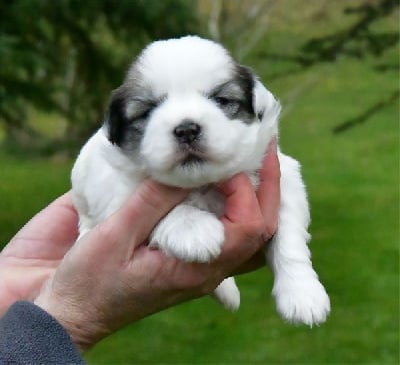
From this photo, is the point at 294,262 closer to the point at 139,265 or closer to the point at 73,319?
the point at 139,265

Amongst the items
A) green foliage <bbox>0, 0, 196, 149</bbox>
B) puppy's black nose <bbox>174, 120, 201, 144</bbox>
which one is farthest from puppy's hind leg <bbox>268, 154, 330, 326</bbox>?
green foliage <bbox>0, 0, 196, 149</bbox>

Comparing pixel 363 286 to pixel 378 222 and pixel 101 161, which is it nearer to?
pixel 378 222

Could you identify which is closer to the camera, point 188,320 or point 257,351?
point 257,351

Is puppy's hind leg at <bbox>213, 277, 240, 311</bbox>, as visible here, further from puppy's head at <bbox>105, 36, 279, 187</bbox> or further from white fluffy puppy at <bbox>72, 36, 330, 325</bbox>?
puppy's head at <bbox>105, 36, 279, 187</bbox>

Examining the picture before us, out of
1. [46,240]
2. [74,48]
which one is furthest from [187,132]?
[74,48]

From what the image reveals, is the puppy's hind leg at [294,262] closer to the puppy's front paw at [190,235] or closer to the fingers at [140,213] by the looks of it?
the puppy's front paw at [190,235]

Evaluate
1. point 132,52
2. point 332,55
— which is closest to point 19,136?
point 132,52
